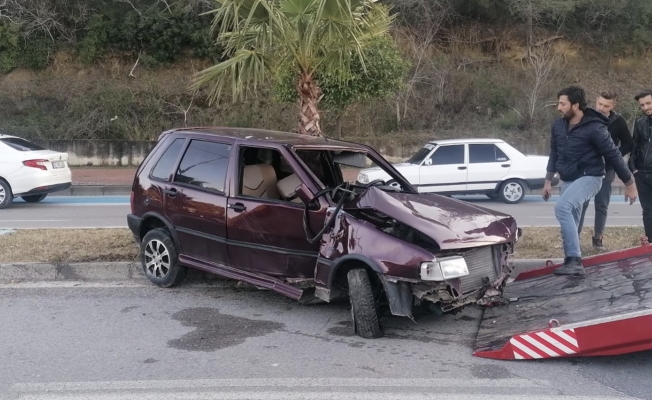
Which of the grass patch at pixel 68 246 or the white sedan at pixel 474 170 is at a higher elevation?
the white sedan at pixel 474 170

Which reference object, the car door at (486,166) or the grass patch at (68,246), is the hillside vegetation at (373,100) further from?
the grass patch at (68,246)

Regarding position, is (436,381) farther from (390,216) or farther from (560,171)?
(560,171)

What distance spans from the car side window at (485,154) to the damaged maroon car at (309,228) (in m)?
8.95

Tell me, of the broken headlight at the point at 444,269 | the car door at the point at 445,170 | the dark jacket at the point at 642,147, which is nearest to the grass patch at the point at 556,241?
the dark jacket at the point at 642,147

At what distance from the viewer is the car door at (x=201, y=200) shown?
662cm

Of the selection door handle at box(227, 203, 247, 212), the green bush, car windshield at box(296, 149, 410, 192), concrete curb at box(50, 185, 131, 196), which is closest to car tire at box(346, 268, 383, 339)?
door handle at box(227, 203, 247, 212)

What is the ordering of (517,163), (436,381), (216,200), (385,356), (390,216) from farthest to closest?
1. (517,163)
2. (216,200)
3. (390,216)
4. (385,356)
5. (436,381)

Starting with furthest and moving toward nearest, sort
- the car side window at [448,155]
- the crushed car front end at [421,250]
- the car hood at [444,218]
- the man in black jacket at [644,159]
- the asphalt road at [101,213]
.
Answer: the car side window at [448,155], the asphalt road at [101,213], the man in black jacket at [644,159], the car hood at [444,218], the crushed car front end at [421,250]

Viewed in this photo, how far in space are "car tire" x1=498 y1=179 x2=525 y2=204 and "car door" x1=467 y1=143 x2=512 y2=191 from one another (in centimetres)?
23

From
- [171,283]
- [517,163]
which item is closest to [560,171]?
[171,283]

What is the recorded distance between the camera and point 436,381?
4.74 metres

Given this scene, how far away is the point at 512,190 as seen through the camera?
16078 mm

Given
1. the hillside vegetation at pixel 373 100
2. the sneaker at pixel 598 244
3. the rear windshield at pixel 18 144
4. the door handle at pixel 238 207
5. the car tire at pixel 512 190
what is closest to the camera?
the door handle at pixel 238 207

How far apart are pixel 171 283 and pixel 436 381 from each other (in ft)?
11.5
